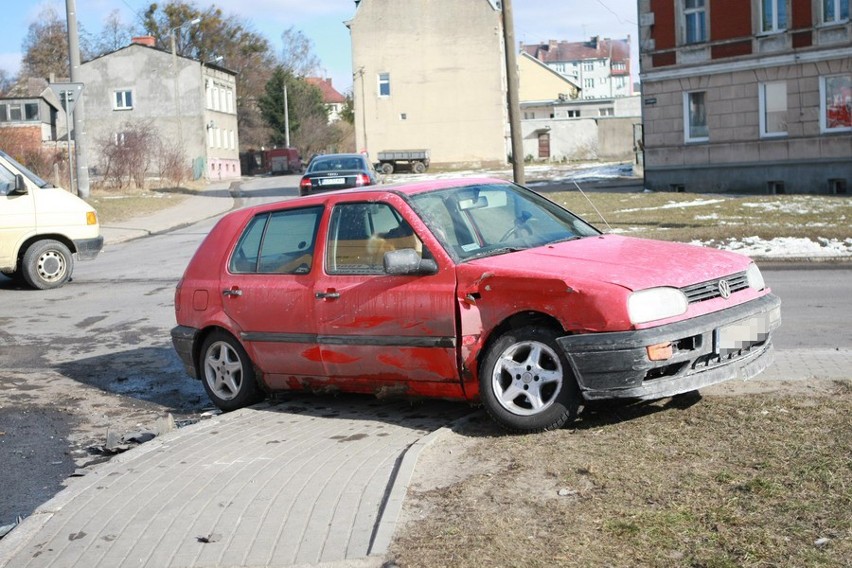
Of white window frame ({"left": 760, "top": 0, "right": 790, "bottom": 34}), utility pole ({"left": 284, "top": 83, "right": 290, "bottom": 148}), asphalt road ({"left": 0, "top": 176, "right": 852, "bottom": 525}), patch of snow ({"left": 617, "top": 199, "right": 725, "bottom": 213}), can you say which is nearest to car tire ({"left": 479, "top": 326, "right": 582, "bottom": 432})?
asphalt road ({"left": 0, "top": 176, "right": 852, "bottom": 525})

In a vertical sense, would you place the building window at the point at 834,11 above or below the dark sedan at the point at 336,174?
above

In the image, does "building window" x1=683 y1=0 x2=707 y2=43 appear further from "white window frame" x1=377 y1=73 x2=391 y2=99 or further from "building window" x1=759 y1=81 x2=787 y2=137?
"white window frame" x1=377 y1=73 x2=391 y2=99

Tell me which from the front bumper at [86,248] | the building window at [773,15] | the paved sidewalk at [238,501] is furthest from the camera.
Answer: the building window at [773,15]

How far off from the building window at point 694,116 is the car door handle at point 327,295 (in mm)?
30989

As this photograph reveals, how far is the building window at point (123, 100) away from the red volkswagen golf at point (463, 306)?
68.8 meters

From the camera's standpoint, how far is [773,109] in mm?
34250

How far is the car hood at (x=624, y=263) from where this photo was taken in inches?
238

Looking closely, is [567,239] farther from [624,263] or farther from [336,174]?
[336,174]

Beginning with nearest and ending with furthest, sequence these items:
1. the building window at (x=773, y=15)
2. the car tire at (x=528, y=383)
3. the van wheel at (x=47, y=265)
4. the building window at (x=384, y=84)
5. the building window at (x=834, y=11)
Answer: the car tire at (x=528, y=383) → the van wheel at (x=47, y=265) → the building window at (x=834, y=11) → the building window at (x=773, y=15) → the building window at (x=384, y=84)

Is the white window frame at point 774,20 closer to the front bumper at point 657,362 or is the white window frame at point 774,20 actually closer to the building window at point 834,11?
the building window at point 834,11

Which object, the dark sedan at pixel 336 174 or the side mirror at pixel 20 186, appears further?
the dark sedan at pixel 336 174

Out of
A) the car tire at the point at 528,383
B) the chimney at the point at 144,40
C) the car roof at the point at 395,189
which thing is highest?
the chimney at the point at 144,40

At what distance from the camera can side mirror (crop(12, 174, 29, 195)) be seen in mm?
15727

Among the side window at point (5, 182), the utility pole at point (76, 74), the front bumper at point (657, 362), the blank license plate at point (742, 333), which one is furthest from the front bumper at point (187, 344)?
the utility pole at point (76, 74)
